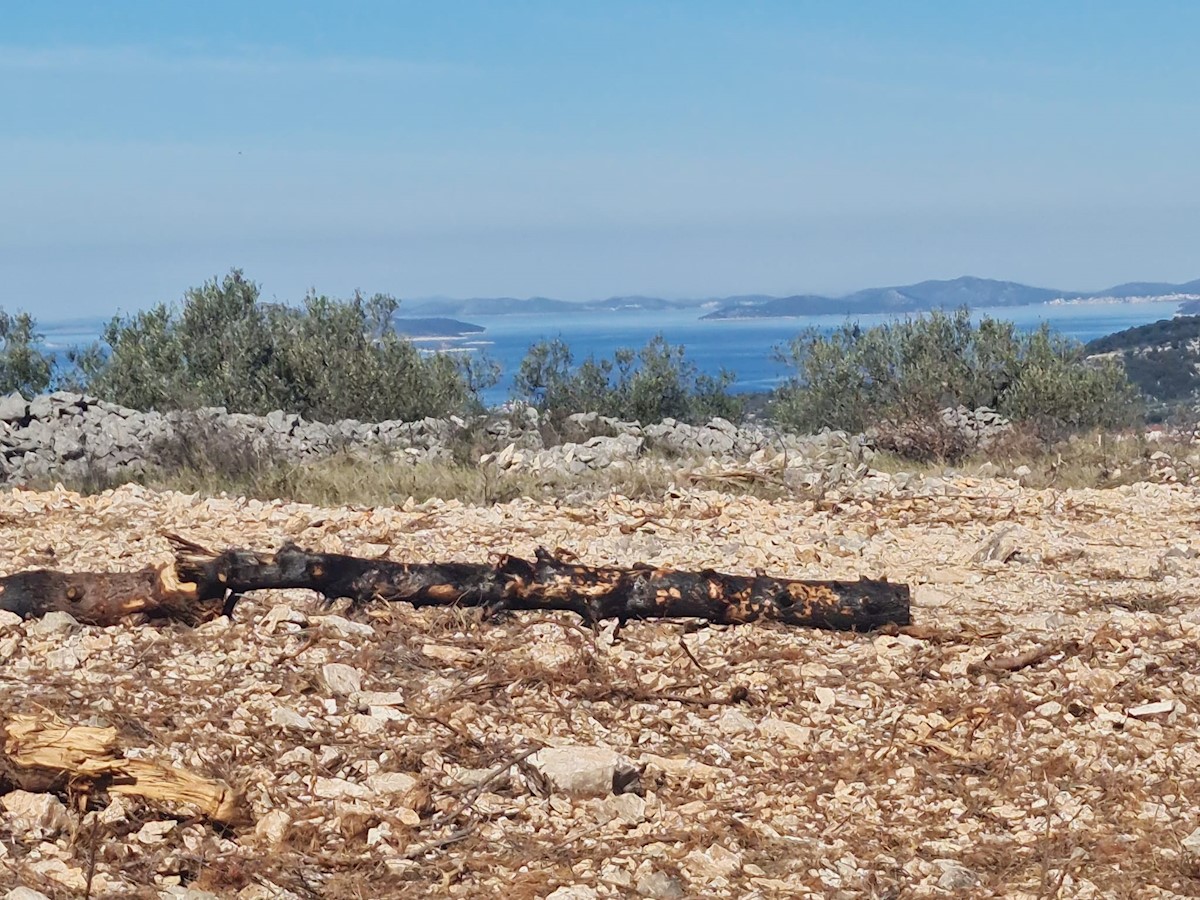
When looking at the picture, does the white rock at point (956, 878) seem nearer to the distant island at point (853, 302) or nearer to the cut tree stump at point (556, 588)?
the cut tree stump at point (556, 588)

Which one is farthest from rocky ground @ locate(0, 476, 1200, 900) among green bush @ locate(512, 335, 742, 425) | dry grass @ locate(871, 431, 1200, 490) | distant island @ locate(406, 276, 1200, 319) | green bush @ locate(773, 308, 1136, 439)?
distant island @ locate(406, 276, 1200, 319)

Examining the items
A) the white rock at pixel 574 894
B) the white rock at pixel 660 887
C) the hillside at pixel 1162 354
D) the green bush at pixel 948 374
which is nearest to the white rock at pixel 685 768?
the white rock at pixel 660 887

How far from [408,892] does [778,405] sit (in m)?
22.3

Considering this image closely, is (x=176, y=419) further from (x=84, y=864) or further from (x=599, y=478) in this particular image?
(x=84, y=864)

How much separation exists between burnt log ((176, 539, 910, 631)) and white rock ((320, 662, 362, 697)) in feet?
2.41

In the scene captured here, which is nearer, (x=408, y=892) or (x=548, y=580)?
(x=408, y=892)

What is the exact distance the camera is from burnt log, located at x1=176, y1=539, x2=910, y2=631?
209 inches

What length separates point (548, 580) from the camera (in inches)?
210

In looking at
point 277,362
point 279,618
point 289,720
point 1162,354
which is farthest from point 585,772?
point 1162,354

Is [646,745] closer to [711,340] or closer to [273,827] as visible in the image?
[273,827]

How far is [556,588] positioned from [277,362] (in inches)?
668

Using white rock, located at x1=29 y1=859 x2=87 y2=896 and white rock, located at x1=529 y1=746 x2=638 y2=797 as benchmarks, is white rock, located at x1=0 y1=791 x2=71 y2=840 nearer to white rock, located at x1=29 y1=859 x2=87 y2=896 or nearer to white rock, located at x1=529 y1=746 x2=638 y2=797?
white rock, located at x1=29 y1=859 x2=87 y2=896

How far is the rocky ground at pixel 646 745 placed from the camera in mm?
3395

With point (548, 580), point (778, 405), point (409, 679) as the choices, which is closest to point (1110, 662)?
point (548, 580)
